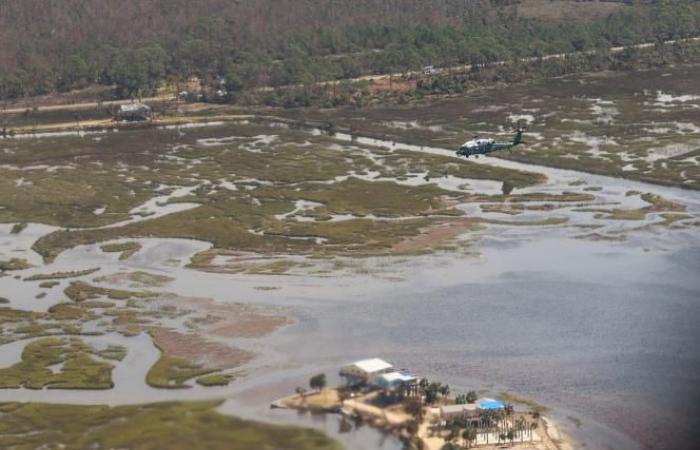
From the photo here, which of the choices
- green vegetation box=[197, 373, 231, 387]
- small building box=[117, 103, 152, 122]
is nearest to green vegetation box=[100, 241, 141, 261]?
green vegetation box=[197, 373, 231, 387]

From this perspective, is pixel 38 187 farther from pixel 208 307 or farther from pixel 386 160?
pixel 208 307

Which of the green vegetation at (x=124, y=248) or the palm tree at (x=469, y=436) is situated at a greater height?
the green vegetation at (x=124, y=248)

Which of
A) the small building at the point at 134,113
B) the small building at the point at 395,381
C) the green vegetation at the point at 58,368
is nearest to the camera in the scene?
the small building at the point at 395,381

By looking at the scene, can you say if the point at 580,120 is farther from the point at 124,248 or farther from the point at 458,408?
the point at 458,408

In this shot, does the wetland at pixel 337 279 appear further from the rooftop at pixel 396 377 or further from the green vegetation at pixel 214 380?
the rooftop at pixel 396 377

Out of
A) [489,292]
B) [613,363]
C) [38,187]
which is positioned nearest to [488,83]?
[38,187]

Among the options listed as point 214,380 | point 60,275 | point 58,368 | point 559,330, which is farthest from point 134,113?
point 559,330

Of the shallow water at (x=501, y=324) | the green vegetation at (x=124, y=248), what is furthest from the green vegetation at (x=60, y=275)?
the green vegetation at (x=124, y=248)
